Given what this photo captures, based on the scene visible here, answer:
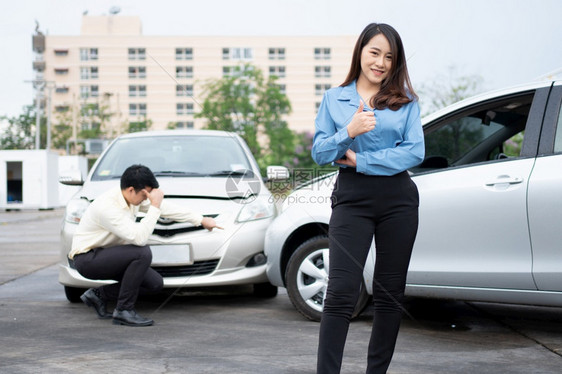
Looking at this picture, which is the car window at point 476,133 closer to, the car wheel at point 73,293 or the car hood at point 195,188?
the car hood at point 195,188

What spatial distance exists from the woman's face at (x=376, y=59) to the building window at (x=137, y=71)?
307ft

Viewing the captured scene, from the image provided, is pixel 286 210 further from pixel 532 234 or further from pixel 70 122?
pixel 70 122

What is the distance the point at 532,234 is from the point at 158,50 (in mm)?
94128

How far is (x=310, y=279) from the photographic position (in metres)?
5.11

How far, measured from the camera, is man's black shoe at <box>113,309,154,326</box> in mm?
4961

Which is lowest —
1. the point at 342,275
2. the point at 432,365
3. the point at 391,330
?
the point at 432,365

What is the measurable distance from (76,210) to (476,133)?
3281mm

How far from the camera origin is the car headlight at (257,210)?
225 inches

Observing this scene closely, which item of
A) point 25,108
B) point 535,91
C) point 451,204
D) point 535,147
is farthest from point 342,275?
point 25,108

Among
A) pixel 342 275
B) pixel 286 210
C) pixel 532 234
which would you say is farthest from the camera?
pixel 286 210

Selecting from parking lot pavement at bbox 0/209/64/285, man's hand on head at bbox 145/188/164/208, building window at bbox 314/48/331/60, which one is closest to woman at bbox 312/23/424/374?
man's hand on head at bbox 145/188/164/208

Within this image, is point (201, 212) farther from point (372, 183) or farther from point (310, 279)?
point (372, 183)

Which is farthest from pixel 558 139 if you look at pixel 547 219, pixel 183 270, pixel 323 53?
pixel 323 53

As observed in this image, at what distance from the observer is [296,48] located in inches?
3762
